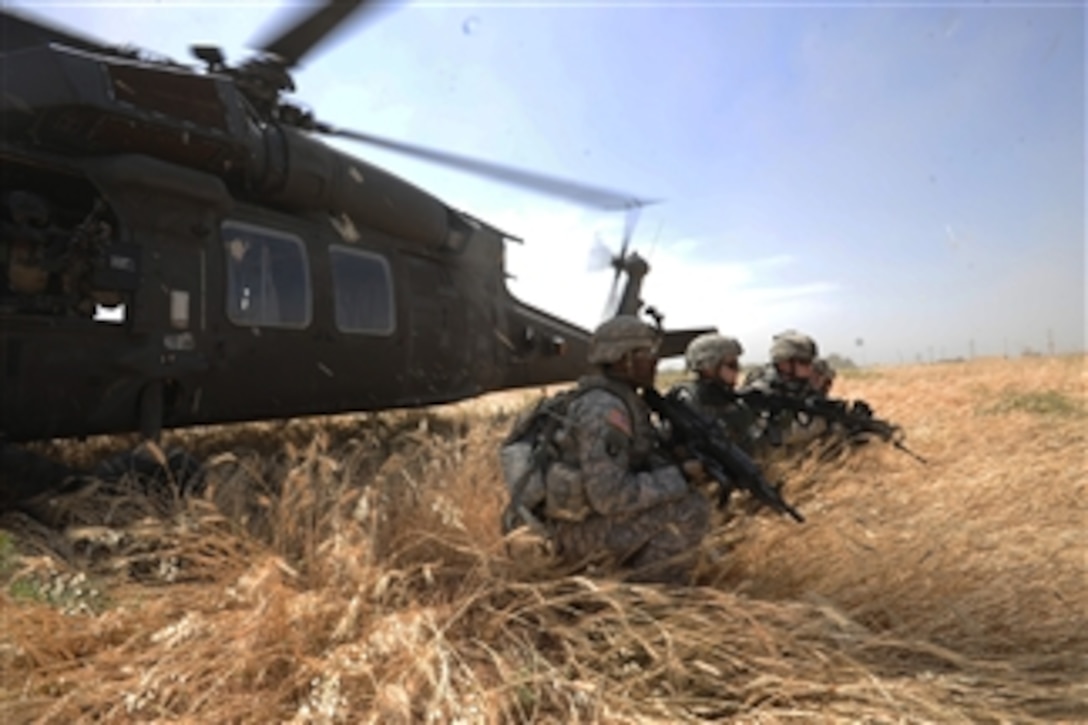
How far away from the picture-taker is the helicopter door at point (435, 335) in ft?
22.9

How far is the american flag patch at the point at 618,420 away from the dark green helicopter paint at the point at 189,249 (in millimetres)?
1857

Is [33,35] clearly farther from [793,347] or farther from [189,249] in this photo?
[793,347]

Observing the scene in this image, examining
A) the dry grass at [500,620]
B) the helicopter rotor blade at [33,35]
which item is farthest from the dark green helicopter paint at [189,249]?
the dry grass at [500,620]

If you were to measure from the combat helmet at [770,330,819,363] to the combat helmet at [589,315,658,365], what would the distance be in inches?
128

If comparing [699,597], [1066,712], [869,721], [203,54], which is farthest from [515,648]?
[203,54]

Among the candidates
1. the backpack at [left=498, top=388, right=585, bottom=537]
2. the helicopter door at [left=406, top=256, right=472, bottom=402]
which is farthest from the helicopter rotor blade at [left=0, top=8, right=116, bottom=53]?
the backpack at [left=498, top=388, right=585, bottom=537]

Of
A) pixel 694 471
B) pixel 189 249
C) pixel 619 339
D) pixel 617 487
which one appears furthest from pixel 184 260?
pixel 694 471

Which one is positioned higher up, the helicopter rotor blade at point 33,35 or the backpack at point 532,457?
the helicopter rotor blade at point 33,35

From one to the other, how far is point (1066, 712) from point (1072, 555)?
170cm

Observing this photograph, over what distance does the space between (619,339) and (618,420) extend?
1.21 feet

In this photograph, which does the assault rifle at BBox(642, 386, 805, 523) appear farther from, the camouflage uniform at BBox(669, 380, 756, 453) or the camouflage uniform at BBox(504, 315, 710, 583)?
the camouflage uniform at BBox(669, 380, 756, 453)

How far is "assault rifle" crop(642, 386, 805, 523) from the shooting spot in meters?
2.96

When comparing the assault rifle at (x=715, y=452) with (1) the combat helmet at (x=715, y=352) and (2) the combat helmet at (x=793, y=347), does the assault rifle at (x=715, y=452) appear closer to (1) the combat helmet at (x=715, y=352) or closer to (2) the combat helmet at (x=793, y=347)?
(1) the combat helmet at (x=715, y=352)

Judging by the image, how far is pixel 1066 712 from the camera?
2055mm
